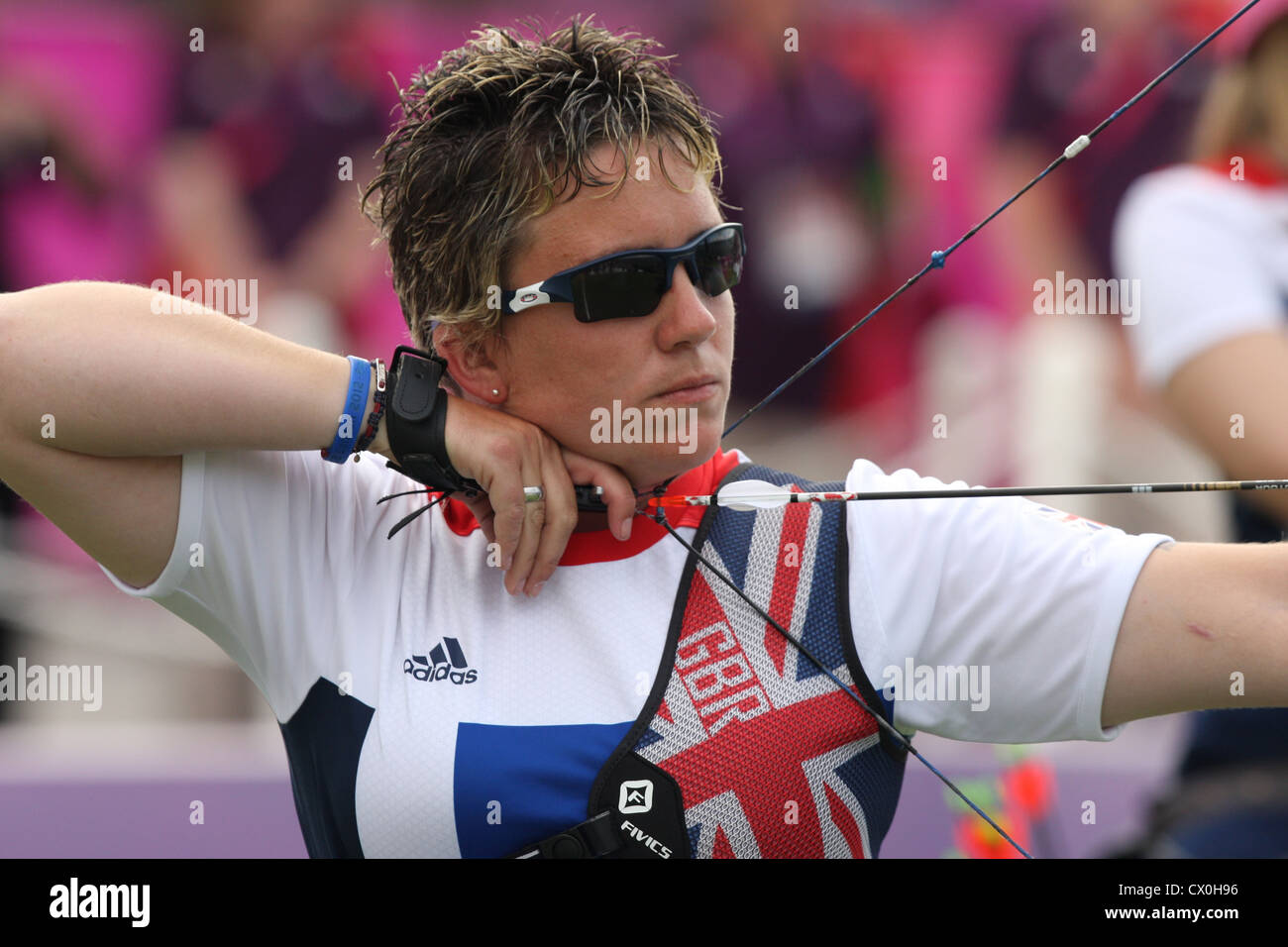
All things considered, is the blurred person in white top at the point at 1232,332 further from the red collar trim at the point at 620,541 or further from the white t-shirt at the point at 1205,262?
the red collar trim at the point at 620,541

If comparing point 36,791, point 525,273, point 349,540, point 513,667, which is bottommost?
point 36,791

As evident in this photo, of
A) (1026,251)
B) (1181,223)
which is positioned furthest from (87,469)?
(1026,251)

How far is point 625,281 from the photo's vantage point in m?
1.62

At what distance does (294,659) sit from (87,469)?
0.33 m

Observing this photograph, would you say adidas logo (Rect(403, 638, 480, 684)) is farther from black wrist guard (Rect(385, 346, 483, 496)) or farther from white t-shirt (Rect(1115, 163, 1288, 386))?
white t-shirt (Rect(1115, 163, 1288, 386))

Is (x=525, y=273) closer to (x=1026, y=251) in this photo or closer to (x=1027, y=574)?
(x=1027, y=574)

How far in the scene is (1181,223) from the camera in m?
2.45

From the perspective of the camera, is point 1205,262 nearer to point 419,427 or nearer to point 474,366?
point 474,366

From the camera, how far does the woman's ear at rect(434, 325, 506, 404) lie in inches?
69.3

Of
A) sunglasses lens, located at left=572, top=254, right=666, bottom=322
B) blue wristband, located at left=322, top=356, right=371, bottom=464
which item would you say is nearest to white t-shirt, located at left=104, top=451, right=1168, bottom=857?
blue wristband, located at left=322, top=356, right=371, bottom=464

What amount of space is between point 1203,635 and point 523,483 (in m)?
0.79

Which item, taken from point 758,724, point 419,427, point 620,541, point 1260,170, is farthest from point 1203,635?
point 1260,170

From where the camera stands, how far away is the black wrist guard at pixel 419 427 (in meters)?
1.63

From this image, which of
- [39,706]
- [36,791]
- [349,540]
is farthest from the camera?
[39,706]
